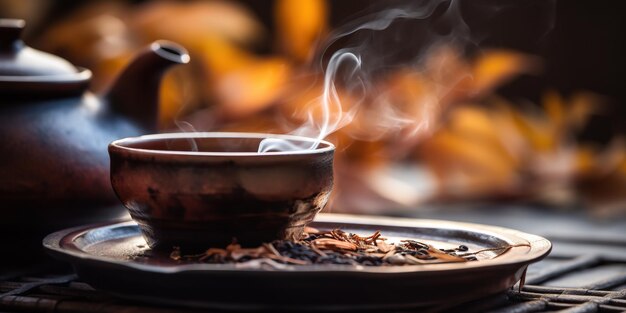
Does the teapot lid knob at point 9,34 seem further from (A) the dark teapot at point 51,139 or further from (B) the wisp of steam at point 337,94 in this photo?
(B) the wisp of steam at point 337,94

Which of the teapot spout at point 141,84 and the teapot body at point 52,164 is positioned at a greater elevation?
the teapot spout at point 141,84

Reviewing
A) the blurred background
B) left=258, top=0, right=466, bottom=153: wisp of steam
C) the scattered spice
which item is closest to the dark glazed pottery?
the scattered spice

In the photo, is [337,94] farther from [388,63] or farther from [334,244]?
[388,63]

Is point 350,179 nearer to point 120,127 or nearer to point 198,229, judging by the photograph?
point 120,127

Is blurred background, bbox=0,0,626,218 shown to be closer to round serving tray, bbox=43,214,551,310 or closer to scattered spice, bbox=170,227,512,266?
scattered spice, bbox=170,227,512,266

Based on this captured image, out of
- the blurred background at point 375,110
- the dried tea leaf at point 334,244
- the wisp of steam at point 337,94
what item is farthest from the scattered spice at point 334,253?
the blurred background at point 375,110

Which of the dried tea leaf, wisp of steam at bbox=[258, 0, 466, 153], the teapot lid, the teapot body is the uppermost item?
wisp of steam at bbox=[258, 0, 466, 153]

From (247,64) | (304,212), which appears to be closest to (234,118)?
(247,64)
